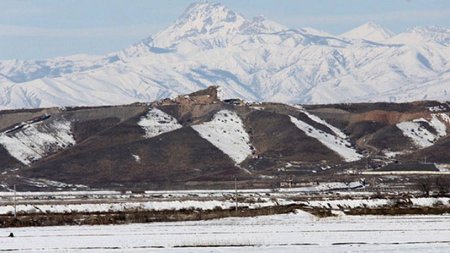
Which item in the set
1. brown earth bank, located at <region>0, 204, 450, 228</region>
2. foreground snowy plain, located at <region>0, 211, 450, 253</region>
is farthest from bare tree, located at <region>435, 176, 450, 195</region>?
foreground snowy plain, located at <region>0, 211, 450, 253</region>

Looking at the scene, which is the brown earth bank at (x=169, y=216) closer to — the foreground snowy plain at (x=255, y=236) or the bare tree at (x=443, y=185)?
the foreground snowy plain at (x=255, y=236)

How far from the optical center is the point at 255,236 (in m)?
62.2

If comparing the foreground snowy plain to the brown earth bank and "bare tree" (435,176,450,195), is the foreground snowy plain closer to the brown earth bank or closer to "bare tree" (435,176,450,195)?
the brown earth bank

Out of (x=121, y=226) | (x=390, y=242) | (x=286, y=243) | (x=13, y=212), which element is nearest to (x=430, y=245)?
(x=390, y=242)

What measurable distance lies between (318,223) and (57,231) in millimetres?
16493

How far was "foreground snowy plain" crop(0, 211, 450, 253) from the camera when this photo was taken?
179 ft

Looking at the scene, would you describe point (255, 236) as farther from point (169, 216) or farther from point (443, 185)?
point (443, 185)

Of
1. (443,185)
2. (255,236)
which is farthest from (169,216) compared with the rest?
(443,185)

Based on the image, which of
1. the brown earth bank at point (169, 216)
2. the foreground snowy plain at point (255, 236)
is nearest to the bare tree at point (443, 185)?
the brown earth bank at point (169, 216)

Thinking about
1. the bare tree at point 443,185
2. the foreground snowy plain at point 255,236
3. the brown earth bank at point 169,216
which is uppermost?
the bare tree at point 443,185

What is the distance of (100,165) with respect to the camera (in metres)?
194

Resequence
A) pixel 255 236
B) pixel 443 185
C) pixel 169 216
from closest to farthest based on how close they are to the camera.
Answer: pixel 255 236, pixel 169 216, pixel 443 185

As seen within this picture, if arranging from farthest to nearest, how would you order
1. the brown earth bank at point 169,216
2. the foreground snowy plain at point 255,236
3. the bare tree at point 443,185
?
1. the bare tree at point 443,185
2. the brown earth bank at point 169,216
3. the foreground snowy plain at point 255,236

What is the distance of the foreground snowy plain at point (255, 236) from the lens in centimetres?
5466
